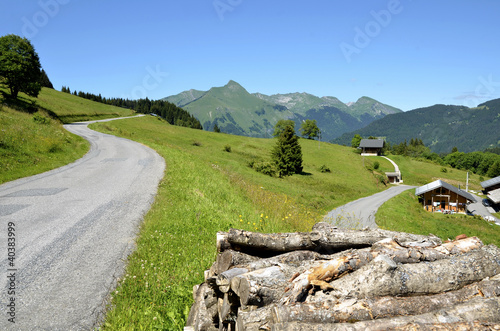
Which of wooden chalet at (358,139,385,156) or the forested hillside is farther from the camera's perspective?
the forested hillside

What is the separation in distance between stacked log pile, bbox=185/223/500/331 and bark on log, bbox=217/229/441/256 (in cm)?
44

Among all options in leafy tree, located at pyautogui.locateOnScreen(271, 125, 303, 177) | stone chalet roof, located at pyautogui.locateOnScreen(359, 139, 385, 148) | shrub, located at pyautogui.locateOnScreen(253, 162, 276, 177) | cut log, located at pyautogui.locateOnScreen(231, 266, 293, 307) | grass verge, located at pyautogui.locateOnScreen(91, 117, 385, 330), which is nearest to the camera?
cut log, located at pyautogui.locateOnScreen(231, 266, 293, 307)

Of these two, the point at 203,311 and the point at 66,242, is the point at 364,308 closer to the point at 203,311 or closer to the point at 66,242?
the point at 203,311

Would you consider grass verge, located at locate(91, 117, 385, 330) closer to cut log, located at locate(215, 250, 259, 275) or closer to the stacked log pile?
the stacked log pile

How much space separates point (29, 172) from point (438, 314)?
19.8 metres

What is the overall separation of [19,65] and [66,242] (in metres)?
54.9

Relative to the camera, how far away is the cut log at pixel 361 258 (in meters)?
3.92

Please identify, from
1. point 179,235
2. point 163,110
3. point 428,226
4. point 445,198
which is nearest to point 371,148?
point 445,198

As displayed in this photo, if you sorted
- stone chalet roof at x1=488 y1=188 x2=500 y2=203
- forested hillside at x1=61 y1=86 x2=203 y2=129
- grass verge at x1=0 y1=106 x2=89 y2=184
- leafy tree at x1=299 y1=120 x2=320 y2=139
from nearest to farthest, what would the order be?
grass verge at x1=0 y1=106 x2=89 y2=184, stone chalet roof at x1=488 y1=188 x2=500 y2=203, leafy tree at x1=299 y1=120 x2=320 y2=139, forested hillside at x1=61 y1=86 x2=203 y2=129

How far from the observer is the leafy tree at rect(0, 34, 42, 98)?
45750mm

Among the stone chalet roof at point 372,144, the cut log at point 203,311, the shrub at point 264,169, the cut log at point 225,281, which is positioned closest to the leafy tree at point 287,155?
the shrub at point 264,169

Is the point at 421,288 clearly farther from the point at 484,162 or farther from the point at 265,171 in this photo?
the point at 484,162

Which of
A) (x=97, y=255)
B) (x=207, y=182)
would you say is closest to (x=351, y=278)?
(x=97, y=255)

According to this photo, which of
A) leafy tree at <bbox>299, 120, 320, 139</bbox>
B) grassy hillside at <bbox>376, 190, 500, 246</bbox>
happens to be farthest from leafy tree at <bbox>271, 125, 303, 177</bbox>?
leafy tree at <bbox>299, 120, 320, 139</bbox>
